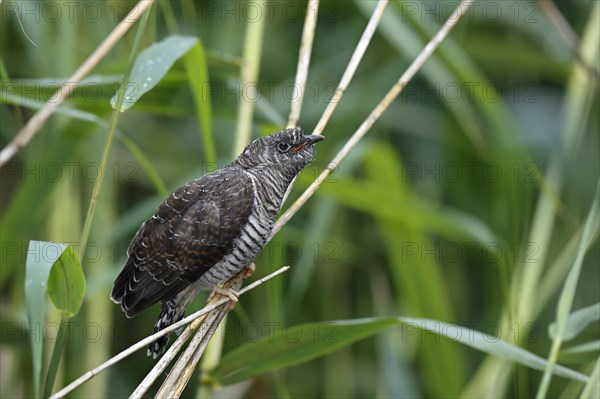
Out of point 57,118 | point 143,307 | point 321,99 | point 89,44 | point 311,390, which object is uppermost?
point 89,44

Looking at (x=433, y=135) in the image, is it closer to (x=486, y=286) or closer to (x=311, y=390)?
(x=486, y=286)

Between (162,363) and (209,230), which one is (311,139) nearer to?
(209,230)

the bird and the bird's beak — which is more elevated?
the bird's beak

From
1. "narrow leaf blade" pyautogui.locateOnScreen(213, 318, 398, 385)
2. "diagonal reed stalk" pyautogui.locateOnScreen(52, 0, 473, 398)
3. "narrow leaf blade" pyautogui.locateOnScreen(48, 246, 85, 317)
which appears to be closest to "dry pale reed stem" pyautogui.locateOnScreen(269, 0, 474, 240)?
"diagonal reed stalk" pyautogui.locateOnScreen(52, 0, 473, 398)

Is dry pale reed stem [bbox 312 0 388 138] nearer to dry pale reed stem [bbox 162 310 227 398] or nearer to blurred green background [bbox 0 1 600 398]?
blurred green background [bbox 0 1 600 398]

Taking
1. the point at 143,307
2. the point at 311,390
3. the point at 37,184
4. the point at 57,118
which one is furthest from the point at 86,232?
the point at 311,390

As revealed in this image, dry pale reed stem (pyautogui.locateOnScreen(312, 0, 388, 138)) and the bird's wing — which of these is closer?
dry pale reed stem (pyautogui.locateOnScreen(312, 0, 388, 138))

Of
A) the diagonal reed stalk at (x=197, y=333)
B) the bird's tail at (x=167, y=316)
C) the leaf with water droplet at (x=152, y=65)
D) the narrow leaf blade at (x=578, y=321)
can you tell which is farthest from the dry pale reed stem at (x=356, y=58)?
the narrow leaf blade at (x=578, y=321)

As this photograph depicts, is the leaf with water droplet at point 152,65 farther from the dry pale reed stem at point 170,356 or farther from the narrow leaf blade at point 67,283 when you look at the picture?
the dry pale reed stem at point 170,356
